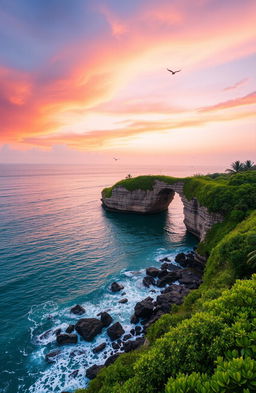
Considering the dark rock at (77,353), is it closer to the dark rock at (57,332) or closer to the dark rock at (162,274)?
the dark rock at (57,332)

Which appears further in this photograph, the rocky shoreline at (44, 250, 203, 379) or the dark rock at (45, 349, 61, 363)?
the rocky shoreline at (44, 250, 203, 379)

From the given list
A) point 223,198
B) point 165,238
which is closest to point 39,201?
point 165,238

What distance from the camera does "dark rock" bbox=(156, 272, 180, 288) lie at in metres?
29.1

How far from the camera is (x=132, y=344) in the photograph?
61.8 ft

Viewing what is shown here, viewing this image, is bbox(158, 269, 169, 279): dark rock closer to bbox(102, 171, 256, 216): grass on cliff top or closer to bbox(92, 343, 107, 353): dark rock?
bbox(92, 343, 107, 353): dark rock

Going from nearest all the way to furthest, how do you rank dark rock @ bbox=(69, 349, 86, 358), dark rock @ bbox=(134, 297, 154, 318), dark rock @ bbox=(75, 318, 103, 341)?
dark rock @ bbox=(69, 349, 86, 358)
dark rock @ bbox=(75, 318, 103, 341)
dark rock @ bbox=(134, 297, 154, 318)

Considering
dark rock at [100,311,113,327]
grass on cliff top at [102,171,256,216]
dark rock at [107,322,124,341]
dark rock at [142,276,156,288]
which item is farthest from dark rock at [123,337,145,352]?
grass on cliff top at [102,171,256,216]

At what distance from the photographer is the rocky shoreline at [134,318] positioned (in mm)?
18969

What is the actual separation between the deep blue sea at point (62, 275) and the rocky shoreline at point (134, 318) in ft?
2.05

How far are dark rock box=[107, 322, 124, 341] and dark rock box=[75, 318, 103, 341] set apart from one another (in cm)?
122

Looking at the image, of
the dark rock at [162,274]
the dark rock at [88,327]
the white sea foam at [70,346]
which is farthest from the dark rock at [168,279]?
the dark rock at [88,327]

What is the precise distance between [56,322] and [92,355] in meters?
5.90

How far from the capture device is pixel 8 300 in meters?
25.1

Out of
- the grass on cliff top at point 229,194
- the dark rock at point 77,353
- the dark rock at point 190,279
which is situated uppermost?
the grass on cliff top at point 229,194
